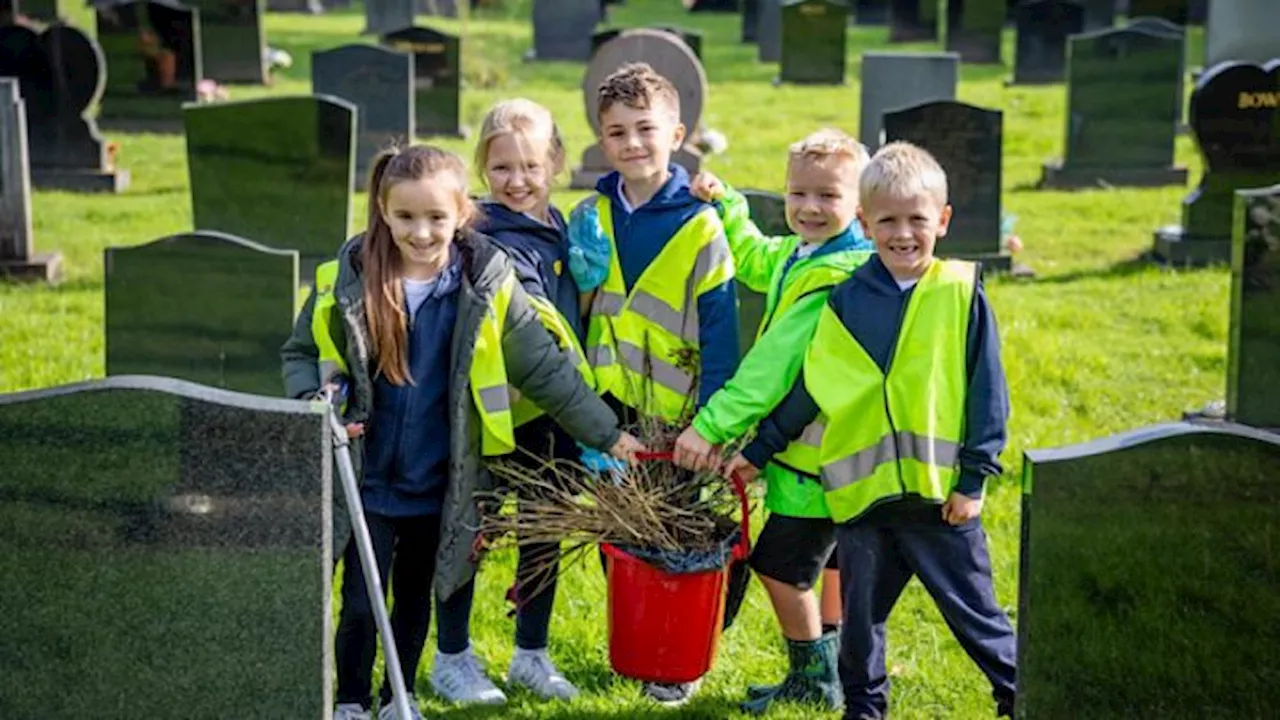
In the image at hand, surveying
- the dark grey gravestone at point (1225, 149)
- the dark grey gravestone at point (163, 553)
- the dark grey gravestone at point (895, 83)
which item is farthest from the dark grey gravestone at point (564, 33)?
the dark grey gravestone at point (163, 553)

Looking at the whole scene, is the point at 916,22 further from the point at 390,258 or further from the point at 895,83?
the point at 390,258

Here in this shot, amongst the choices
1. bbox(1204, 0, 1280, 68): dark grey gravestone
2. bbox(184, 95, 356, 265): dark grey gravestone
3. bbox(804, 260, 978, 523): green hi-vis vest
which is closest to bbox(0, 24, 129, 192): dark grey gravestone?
bbox(184, 95, 356, 265): dark grey gravestone

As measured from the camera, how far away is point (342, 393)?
15.8ft

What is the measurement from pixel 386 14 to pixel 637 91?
741 inches

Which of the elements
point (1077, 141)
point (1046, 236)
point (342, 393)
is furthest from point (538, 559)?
point (1077, 141)

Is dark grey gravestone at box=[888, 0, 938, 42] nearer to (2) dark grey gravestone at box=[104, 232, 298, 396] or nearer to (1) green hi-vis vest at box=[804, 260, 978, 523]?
(2) dark grey gravestone at box=[104, 232, 298, 396]

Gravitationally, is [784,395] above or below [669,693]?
above

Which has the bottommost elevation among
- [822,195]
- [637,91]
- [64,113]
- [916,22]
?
[822,195]

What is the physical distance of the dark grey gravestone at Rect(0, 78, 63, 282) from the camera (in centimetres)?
1043

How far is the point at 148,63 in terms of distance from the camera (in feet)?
53.2

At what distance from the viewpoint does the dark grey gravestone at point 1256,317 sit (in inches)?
296

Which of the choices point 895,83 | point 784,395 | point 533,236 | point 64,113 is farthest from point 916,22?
point 784,395

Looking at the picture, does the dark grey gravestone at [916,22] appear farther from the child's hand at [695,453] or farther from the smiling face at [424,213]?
the smiling face at [424,213]

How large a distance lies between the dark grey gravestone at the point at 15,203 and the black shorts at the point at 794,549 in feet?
21.8
